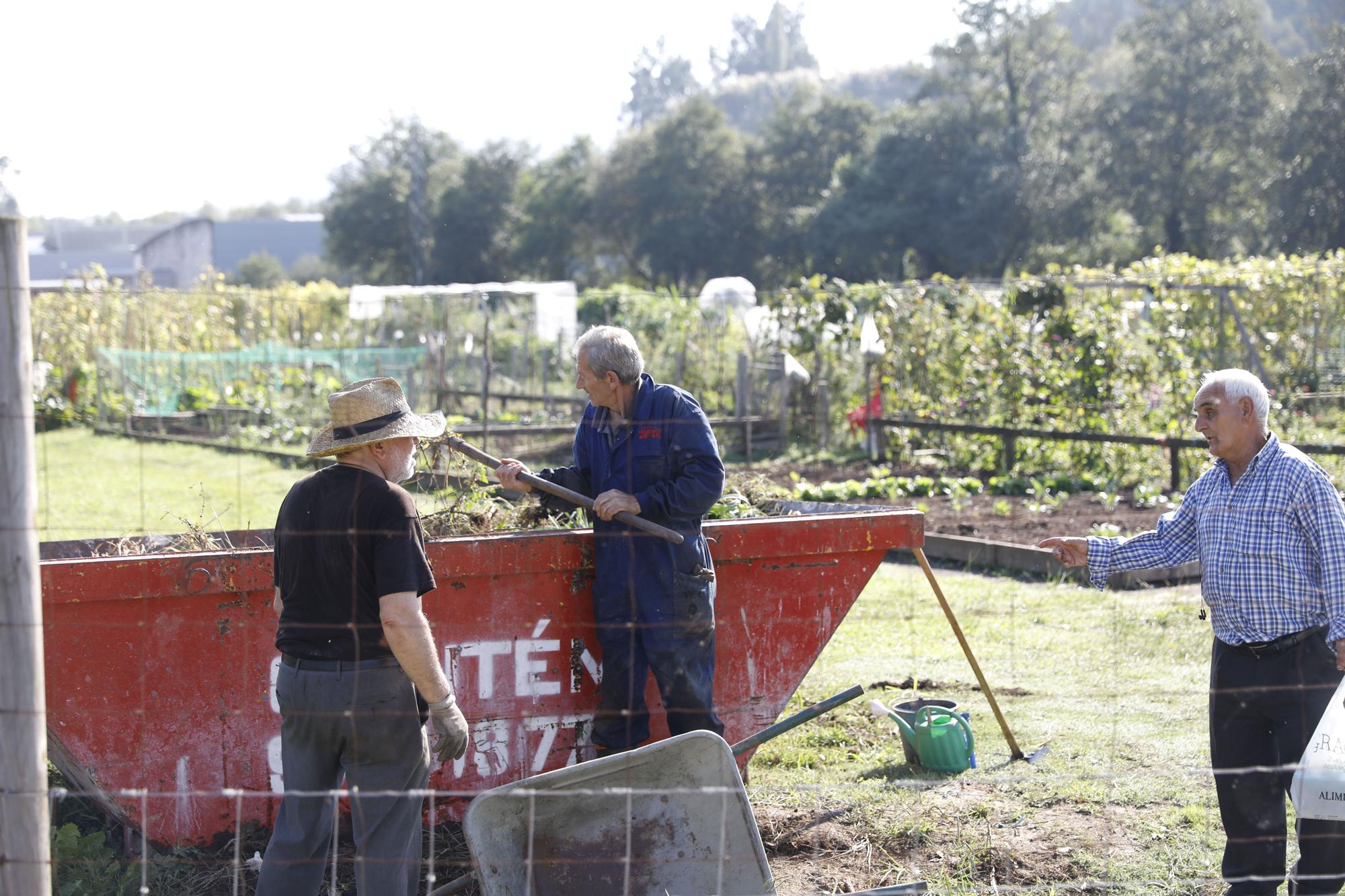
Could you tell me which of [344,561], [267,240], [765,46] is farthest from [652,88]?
[344,561]

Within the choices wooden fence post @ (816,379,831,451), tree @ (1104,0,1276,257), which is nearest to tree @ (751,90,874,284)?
tree @ (1104,0,1276,257)

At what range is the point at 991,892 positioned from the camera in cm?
390

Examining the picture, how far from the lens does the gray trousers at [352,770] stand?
10.9 feet

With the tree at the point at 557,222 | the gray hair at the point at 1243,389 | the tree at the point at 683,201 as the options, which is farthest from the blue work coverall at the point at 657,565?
the tree at the point at 557,222

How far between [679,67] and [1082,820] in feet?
512

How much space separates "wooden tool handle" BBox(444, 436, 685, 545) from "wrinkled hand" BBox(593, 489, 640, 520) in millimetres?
16

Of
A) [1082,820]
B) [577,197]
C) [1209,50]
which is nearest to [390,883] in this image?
[1082,820]

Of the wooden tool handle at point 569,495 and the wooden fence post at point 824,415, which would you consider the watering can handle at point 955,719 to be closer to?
the wooden tool handle at point 569,495

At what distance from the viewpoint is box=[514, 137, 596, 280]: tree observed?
5756 cm

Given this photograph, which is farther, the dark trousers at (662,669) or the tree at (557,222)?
the tree at (557,222)

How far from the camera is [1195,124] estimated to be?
139 feet

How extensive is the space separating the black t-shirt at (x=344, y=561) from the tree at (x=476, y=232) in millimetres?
56570

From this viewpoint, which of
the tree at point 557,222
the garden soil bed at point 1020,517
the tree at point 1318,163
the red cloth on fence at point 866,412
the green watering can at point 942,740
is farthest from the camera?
the tree at point 557,222

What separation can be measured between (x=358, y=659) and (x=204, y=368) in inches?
698
